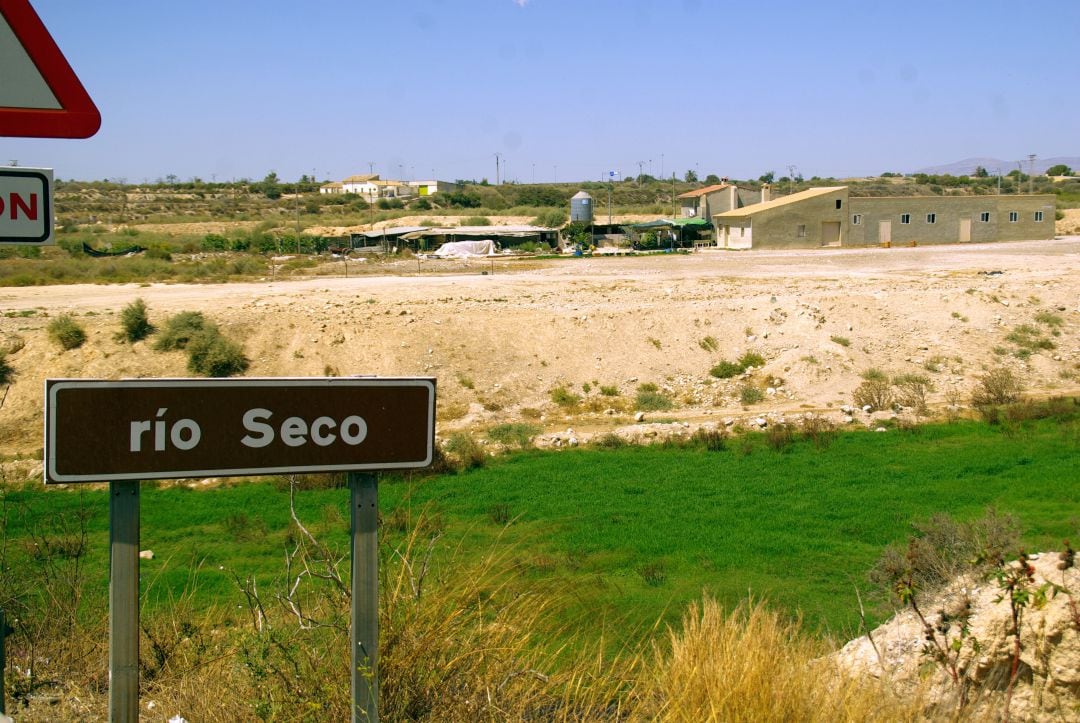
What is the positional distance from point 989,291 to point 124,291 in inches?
1234

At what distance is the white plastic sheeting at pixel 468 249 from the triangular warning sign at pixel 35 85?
58254 mm

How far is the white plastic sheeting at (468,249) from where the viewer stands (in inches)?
2434

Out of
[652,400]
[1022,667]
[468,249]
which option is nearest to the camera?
[1022,667]

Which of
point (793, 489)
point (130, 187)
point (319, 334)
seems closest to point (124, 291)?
point (319, 334)

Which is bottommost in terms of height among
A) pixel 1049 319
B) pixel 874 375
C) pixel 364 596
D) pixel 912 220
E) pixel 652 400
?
pixel 652 400

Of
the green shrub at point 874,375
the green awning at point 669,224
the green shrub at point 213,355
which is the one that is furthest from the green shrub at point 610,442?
the green awning at point 669,224

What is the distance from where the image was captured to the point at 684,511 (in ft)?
48.9

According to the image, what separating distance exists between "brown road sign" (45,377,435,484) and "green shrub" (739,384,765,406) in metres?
23.9

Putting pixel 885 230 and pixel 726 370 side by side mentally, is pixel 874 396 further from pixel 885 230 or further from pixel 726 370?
pixel 885 230

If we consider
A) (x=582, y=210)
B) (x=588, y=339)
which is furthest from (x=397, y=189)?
(x=588, y=339)

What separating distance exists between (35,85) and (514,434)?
739 inches

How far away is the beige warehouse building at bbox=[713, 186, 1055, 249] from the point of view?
209ft

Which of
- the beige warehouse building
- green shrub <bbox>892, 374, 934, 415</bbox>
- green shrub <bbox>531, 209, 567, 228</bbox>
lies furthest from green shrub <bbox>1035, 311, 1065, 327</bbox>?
green shrub <bbox>531, 209, 567, 228</bbox>

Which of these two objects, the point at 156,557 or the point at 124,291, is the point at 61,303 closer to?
the point at 124,291
